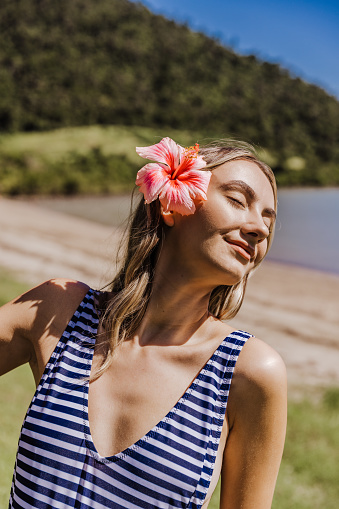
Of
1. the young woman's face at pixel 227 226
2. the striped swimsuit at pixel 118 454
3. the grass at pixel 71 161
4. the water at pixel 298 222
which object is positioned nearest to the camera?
the striped swimsuit at pixel 118 454

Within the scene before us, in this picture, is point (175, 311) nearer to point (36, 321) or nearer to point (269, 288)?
point (36, 321)

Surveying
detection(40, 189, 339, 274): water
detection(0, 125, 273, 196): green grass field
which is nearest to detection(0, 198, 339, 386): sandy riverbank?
detection(40, 189, 339, 274): water

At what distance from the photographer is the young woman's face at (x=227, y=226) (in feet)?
4.99

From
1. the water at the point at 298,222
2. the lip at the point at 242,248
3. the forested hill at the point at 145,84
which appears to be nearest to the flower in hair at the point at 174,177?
the lip at the point at 242,248

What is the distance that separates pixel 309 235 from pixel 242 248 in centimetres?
1999

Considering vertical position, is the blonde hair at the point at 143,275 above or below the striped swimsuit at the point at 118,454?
above

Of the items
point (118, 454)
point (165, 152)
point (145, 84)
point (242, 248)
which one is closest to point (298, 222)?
point (165, 152)

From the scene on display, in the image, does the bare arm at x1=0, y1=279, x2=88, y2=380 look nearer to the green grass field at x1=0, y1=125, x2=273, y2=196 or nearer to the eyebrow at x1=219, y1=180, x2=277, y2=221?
the eyebrow at x1=219, y1=180, x2=277, y2=221

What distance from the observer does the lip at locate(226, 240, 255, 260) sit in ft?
5.02

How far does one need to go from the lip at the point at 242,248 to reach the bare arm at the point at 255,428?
0.27m

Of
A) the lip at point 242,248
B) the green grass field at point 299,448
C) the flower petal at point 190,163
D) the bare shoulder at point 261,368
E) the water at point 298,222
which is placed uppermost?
the water at point 298,222

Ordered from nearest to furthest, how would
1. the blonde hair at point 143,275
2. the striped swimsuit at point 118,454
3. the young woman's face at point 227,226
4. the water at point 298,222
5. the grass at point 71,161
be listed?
the striped swimsuit at point 118,454 → the young woman's face at point 227,226 → the blonde hair at point 143,275 → the water at point 298,222 → the grass at point 71,161

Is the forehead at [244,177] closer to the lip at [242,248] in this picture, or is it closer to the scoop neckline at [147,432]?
the lip at [242,248]

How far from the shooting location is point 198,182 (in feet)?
5.08
